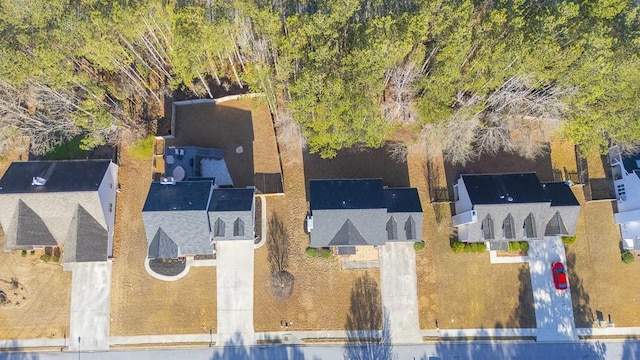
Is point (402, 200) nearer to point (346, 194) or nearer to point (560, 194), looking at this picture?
point (346, 194)

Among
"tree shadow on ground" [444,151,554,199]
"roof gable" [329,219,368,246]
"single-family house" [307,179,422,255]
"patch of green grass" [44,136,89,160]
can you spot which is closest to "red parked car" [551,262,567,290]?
"tree shadow on ground" [444,151,554,199]

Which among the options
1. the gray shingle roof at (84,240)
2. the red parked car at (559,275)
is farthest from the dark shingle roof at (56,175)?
the red parked car at (559,275)

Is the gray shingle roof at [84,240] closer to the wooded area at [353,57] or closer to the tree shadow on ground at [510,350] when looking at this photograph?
the wooded area at [353,57]

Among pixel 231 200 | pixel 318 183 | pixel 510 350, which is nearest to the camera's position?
pixel 231 200

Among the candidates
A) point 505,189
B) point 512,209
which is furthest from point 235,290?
point 505,189

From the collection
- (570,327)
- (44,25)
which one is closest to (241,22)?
(44,25)

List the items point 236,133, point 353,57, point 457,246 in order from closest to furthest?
point 353,57 → point 457,246 → point 236,133

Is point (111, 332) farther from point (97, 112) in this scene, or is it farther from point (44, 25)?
point (44, 25)
